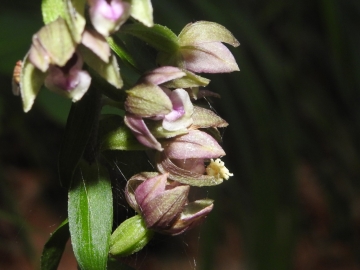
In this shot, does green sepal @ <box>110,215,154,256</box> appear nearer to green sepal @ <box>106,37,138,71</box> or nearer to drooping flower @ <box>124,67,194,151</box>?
drooping flower @ <box>124,67,194,151</box>

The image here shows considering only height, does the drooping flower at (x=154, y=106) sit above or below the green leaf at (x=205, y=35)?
below

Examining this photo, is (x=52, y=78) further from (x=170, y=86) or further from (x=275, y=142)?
(x=275, y=142)

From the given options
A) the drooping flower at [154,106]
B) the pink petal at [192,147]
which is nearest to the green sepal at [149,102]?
the drooping flower at [154,106]

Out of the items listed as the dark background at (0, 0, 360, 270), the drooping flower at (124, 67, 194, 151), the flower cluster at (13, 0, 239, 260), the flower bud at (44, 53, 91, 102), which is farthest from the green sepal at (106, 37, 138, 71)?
the dark background at (0, 0, 360, 270)

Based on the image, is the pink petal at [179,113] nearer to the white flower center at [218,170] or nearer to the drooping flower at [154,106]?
the drooping flower at [154,106]

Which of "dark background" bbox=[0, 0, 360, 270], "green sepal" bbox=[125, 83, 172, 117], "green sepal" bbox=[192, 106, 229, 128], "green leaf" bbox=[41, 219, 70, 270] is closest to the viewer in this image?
"green sepal" bbox=[125, 83, 172, 117]

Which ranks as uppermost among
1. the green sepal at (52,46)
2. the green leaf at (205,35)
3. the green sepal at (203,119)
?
the green sepal at (52,46)

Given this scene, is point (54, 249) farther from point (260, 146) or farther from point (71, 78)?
point (260, 146)
